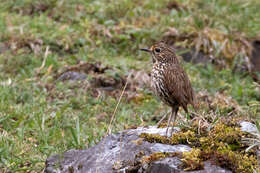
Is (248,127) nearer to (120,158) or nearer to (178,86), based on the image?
(178,86)

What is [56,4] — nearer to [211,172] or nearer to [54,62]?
[54,62]

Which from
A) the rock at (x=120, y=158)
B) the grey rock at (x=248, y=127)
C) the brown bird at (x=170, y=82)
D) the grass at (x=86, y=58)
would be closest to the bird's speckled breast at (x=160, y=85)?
the brown bird at (x=170, y=82)

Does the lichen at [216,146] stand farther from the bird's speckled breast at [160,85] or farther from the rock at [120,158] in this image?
the bird's speckled breast at [160,85]

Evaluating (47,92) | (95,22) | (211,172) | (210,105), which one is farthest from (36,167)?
(95,22)

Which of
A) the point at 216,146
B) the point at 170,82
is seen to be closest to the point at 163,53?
the point at 170,82

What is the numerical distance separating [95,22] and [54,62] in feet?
5.74

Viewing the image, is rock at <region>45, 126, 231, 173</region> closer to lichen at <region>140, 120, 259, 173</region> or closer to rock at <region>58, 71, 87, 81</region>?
lichen at <region>140, 120, 259, 173</region>

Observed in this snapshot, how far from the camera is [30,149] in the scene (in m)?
5.45

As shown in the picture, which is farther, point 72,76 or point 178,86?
point 72,76

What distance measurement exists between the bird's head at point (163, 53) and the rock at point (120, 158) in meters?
Result: 0.86

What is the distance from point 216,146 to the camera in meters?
4.28

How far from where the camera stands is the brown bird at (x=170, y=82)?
4992mm

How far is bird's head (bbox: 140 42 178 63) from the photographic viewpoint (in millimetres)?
5309

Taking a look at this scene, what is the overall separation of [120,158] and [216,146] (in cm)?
87
